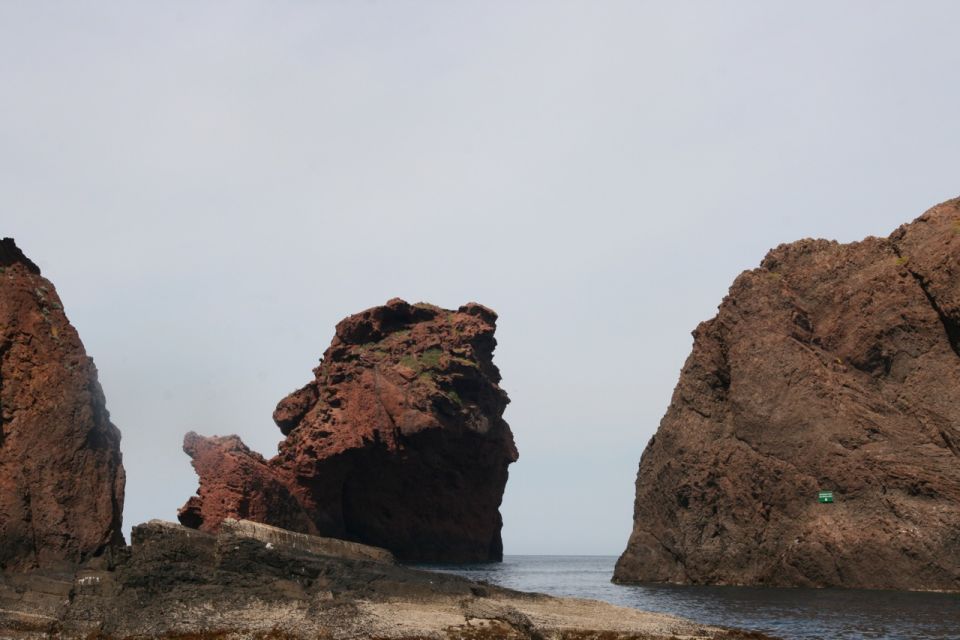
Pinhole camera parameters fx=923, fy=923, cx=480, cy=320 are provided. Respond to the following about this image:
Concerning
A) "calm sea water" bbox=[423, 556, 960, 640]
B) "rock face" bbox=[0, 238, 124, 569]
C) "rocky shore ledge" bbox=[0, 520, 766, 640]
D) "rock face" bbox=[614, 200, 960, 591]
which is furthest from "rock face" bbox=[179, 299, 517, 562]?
"rocky shore ledge" bbox=[0, 520, 766, 640]

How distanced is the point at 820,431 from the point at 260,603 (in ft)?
114

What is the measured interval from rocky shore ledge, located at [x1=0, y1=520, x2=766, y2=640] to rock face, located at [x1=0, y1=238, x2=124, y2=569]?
47.5 inches

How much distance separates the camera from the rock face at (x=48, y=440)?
26.6 metres

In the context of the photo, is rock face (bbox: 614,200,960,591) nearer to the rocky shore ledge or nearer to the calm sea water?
the calm sea water

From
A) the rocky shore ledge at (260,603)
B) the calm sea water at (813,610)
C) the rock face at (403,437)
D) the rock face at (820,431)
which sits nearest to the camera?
the rocky shore ledge at (260,603)

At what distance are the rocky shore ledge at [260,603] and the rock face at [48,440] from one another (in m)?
1.21

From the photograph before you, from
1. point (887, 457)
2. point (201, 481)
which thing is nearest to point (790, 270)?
point (887, 457)

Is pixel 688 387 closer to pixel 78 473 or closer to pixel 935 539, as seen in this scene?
pixel 935 539

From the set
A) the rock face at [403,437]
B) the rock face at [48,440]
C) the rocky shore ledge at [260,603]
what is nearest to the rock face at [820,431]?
the rocky shore ledge at [260,603]

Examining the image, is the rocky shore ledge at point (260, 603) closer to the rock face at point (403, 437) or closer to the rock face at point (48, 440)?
the rock face at point (48, 440)

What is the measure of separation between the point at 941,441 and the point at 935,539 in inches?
217

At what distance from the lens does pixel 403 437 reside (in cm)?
8444

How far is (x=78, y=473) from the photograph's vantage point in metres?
27.7

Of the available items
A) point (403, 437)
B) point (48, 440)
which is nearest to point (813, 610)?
point (48, 440)
